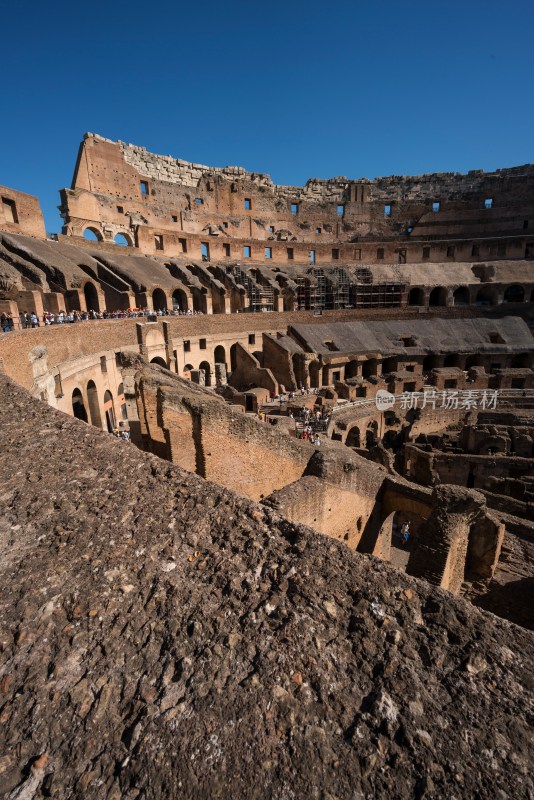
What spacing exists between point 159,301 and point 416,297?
78.2ft

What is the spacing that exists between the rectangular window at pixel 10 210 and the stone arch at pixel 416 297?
101 ft

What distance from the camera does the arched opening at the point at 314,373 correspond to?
997 inches

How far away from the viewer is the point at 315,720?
Answer: 6.45ft

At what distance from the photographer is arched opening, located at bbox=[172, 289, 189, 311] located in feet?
93.3

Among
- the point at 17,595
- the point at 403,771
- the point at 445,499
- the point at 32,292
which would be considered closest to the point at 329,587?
the point at 403,771

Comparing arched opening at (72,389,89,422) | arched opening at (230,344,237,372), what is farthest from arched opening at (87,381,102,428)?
arched opening at (230,344,237,372)

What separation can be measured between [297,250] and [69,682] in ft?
129

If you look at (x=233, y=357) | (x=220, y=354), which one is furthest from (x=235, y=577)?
(x=233, y=357)

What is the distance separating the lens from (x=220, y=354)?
2823cm

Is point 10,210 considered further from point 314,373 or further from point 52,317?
point 314,373

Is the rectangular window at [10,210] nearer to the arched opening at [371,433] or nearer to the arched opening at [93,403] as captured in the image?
the arched opening at [93,403]

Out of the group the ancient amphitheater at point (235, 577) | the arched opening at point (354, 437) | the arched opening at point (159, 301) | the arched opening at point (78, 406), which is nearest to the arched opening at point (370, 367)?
the ancient amphitheater at point (235, 577)

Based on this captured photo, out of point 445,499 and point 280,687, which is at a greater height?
point 280,687

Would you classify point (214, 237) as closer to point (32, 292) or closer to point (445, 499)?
point (32, 292)
